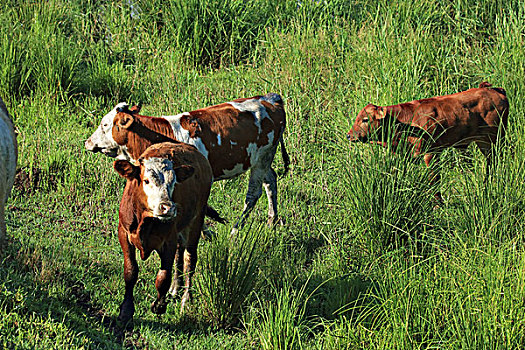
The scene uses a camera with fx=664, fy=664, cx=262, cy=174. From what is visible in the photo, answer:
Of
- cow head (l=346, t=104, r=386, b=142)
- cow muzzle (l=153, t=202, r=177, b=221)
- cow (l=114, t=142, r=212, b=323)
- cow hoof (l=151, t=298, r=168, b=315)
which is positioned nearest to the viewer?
cow muzzle (l=153, t=202, r=177, b=221)

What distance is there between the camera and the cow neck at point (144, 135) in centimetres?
660

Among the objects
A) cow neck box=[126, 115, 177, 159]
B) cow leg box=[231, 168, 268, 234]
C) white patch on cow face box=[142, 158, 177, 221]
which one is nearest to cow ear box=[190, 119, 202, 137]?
cow neck box=[126, 115, 177, 159]

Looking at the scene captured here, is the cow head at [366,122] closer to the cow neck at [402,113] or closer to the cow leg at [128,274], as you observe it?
the cow neck at [402,113]

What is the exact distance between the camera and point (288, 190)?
831 centimetres

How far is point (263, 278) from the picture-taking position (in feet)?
18.7

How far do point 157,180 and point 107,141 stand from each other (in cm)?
221

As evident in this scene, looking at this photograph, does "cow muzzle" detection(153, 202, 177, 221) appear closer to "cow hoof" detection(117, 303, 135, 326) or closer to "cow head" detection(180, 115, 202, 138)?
"cow hoof" detection(117, 303, 135, 326)

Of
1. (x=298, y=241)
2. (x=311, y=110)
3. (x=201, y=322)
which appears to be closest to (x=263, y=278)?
(x=201, y=322)

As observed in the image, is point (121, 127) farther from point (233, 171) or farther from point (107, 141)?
point (233, 171)

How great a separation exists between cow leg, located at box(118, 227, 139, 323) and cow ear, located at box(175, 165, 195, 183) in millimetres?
653

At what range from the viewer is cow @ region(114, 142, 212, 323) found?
477cm

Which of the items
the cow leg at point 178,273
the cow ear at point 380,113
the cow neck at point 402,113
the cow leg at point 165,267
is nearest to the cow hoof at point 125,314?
the cow leg at point 165,267

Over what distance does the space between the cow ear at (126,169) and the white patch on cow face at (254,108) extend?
8.15 ft

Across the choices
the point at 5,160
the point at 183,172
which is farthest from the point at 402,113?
the point at 5,160
